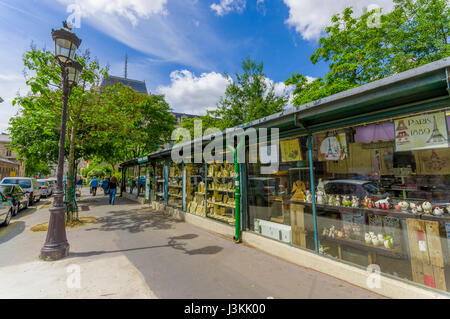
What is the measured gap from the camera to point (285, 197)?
5.25m

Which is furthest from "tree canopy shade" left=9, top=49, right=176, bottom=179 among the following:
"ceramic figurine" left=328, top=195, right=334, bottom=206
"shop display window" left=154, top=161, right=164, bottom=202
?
"ceramic figurine" left=328, top=195, right=334, bottom=206

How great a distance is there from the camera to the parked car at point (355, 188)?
3907 millimetres

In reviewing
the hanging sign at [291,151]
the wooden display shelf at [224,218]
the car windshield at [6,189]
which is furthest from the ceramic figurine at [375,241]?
the car windshield at [6,189]

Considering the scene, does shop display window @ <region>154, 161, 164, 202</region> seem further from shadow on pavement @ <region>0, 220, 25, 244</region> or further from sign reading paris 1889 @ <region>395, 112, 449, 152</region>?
sign reading paris 1889 @ <region>395, 112, 449, 152</region>

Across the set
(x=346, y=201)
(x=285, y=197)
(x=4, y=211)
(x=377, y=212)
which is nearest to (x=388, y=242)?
(x=377, y=212)

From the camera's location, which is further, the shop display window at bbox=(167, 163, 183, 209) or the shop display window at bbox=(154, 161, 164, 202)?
the shop display window at bbox=(154, 161, 164, 202)

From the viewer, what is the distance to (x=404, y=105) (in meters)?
3.15

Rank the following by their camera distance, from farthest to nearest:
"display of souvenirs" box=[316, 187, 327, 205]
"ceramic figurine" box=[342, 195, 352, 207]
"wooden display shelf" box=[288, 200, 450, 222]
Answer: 1. "display of souvenirs" box=[316, 187, 327, 205]
2. "ceramic figurine" box=[342, 195, 352, 207]
3. "wooden display shelf" box=[288, 200, 450, 222]

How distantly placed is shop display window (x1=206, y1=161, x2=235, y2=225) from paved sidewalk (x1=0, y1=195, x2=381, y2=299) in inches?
36.6

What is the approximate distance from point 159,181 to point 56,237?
716cm

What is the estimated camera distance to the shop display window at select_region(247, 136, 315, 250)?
464 centimetres

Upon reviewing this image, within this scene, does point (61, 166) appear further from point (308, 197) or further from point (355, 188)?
point (355, 188)
